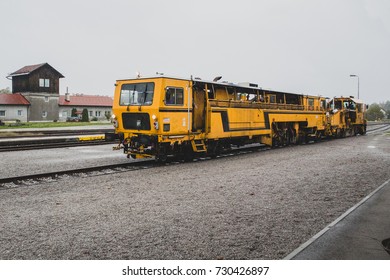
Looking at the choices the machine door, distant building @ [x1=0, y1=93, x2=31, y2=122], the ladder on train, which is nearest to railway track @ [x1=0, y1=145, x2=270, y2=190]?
the ladder on train

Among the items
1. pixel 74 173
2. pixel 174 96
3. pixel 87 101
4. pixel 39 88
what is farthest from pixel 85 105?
pixel 74 173

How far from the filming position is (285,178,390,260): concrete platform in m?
4.46

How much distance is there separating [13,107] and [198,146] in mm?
49108

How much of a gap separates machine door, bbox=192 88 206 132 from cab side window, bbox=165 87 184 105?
77cm

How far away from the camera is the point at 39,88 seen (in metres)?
59.3

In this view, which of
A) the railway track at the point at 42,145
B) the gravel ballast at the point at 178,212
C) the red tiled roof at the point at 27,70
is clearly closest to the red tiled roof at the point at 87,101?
the red tiled roof at the point at 27,70

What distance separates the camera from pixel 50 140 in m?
22.4

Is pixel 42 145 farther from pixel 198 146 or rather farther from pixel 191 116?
pixel 191 116

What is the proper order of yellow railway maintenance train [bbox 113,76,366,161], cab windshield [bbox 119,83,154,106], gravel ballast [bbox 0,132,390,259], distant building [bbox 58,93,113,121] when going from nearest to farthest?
gravel ballast [bbox 0,132,390,259], yellow railway maintenance train [bbox 113,76,366,161], cab windshield [bbox 119,83,154,106], distant building [bbox 58,93,113,121]

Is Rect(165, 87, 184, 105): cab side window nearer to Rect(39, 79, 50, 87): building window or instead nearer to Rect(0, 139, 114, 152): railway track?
Rect(0, 139, 114, 152): railway track

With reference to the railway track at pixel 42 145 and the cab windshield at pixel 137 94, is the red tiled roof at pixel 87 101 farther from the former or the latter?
the cab windshield at pixel 137 94

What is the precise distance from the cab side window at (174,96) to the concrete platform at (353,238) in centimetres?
785
